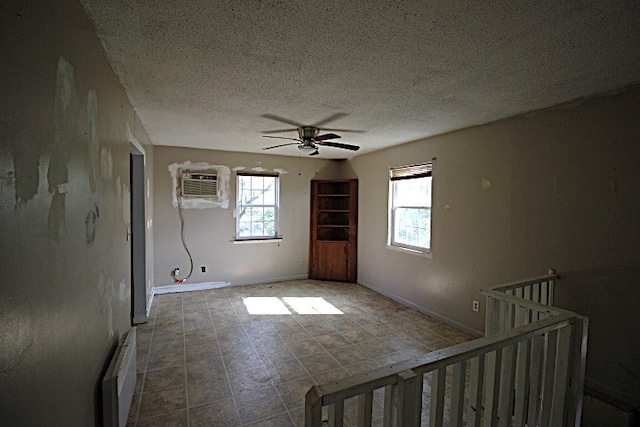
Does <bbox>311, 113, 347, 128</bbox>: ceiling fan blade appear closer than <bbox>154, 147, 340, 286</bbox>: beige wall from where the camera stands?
Yes

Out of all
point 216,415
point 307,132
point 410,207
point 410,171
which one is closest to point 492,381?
point 216,415

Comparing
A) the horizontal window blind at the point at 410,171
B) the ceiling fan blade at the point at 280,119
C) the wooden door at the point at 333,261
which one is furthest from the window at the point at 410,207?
the ceiling fan blade at the point at 280,119

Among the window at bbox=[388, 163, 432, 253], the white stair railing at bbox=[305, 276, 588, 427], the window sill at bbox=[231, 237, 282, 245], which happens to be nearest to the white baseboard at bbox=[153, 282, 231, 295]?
the window sill at bbox=[231, 237, 282, 245]

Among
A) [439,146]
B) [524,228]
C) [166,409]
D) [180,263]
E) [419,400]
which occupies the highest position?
[439,146]

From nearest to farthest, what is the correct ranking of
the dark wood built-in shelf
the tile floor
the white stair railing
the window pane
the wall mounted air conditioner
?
1. the white stair railing
2. the tile floor
3. the window pane
4. the wall mounted air conditioner
5. the dark wood built-in shelf

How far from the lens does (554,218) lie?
273 centimetres

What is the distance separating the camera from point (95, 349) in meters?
1.59

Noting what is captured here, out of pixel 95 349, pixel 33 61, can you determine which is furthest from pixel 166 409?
pixel 33 61

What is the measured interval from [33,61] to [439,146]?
385cm

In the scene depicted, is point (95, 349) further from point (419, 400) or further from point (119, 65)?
point (119, 65)

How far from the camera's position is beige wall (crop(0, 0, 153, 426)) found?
83cm

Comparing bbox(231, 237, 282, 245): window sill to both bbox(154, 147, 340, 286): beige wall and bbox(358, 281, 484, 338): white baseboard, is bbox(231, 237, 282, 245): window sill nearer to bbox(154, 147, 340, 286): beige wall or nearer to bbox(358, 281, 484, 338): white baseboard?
bbox(154, 147, 340, 286): beige wall

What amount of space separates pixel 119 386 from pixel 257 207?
13.2ft

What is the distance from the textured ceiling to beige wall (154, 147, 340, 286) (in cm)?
213
